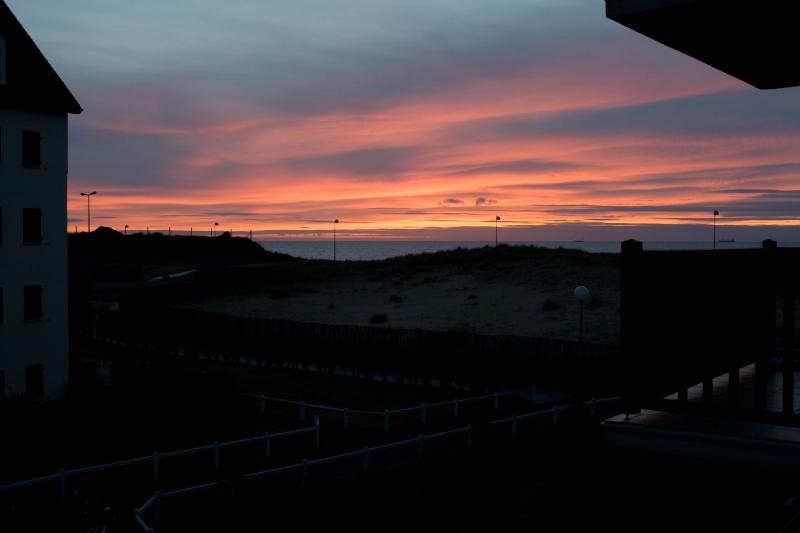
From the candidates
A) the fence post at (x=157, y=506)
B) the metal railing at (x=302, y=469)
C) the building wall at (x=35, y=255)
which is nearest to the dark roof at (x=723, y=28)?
the metal railing at (x=302, y=469)

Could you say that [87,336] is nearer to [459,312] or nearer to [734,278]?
[459,312]

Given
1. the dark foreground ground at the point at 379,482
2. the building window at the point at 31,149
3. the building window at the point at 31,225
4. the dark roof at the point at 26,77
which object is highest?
the dark roof at the point at 26,77

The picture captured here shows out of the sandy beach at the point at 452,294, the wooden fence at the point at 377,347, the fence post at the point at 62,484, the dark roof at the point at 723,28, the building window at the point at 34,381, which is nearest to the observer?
the dark roof at the point at 723,28

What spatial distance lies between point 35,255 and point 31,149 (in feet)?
13.6

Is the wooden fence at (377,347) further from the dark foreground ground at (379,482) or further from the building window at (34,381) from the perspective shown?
the building window at (34,381)

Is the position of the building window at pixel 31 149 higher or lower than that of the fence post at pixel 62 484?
higher

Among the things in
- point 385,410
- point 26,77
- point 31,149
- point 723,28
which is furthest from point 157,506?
point 26,77

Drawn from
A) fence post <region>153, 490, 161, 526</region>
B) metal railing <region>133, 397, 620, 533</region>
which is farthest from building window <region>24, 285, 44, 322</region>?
fence post <region>153, 490, 161, 526</region>

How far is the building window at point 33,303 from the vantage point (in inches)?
1125

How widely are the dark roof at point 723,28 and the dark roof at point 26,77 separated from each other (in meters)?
27.6

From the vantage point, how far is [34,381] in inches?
1132

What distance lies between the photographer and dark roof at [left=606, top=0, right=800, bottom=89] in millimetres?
4594

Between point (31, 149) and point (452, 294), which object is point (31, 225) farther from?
point (452, 294)

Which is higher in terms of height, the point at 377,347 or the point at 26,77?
the point at 26,77
